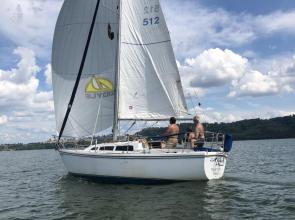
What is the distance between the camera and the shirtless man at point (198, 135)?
19.3 meters

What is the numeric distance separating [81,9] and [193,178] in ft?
36.9

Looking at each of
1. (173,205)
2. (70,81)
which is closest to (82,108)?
(70,81)

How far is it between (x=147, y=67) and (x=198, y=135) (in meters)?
4.58

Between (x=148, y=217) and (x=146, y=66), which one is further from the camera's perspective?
(x=146, y=66)

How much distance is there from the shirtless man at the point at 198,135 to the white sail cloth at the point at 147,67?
1.66 meters

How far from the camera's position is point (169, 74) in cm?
2159

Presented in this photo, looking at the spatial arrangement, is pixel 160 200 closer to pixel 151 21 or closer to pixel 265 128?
pixel 151 21

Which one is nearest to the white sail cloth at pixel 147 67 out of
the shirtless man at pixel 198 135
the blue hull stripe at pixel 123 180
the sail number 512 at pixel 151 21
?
the sail number 512 at pixel 151 21

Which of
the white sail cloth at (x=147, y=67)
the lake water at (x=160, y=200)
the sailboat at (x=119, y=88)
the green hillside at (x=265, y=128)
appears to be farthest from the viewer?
the green hillside at (x=265, y=128)

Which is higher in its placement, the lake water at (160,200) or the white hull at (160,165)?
the white hull at (160,165)

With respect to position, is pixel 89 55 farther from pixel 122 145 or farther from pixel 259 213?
pixel 259 213

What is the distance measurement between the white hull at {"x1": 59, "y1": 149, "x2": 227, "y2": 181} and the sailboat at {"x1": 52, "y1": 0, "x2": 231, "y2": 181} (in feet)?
0.14

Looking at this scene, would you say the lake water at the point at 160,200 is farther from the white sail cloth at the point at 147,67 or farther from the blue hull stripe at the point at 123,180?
the white sail cloth at the point at 147,67

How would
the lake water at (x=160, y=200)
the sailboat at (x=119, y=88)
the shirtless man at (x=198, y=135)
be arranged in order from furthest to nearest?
the shirtless man at (x=198, y=135) < the sailboat at (x=119, y=88) < the lake water at (x=160, y=200)
